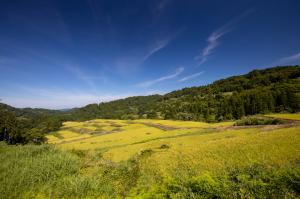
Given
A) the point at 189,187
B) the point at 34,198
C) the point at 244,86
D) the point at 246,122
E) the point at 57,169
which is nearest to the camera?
the point at 189,187

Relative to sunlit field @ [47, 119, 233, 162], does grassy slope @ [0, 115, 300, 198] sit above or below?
above

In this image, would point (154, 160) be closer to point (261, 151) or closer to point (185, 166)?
point (185, 166)

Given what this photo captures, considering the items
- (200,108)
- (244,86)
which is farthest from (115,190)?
(244,86)

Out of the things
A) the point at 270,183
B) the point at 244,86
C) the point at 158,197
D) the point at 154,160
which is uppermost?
the point at 244,86

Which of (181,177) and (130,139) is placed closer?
(181,177)

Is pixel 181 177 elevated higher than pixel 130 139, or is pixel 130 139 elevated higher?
pixel 181 177

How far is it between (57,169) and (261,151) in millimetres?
19037

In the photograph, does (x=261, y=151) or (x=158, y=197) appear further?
(x=261, y=151)

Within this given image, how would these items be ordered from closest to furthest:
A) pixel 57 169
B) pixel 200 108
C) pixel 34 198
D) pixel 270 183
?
pixel 270 183, pixel 34 198, pixel 57 169, pixel 200 108

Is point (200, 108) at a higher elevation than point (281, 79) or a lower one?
lower

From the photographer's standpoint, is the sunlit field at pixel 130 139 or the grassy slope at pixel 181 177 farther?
the sunlit field at pixel 130 139

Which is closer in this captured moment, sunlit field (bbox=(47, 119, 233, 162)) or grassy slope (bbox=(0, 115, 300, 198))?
grassy slope (bbox=(0, 115, 300, 198))

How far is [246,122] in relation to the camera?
151ft

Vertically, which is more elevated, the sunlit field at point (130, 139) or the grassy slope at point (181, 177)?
the grassy slope at point (181, 177)
